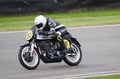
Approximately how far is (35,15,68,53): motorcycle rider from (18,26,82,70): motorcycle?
0.08m

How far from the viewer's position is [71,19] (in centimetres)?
2178

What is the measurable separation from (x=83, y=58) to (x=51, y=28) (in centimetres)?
171

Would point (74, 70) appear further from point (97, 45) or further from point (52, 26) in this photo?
point (97, 45)

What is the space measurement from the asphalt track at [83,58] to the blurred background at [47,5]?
3467mm

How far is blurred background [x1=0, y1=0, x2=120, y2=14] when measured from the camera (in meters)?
22.2

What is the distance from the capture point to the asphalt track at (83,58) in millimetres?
11609

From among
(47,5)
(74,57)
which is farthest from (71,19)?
(74,57)

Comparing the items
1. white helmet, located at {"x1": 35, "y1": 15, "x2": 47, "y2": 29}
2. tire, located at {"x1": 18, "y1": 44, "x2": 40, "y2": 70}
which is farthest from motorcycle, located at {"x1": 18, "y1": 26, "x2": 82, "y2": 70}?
white helmet, located at {"x1": 35, "y1": 15, "x2": 47, "y2": 29}

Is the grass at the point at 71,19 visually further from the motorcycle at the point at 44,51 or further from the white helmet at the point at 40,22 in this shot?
the white helmet at the point at 40,22

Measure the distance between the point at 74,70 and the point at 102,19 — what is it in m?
9.85

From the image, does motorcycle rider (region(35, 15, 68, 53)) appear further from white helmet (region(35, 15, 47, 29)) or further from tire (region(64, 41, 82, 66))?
tire (region(64, 41, 82, 66))

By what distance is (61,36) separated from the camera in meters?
12.4

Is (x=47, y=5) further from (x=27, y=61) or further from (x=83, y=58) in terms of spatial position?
(x=27, y=61)

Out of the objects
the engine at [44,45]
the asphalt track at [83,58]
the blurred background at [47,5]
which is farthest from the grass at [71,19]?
the engine at [44,45]
